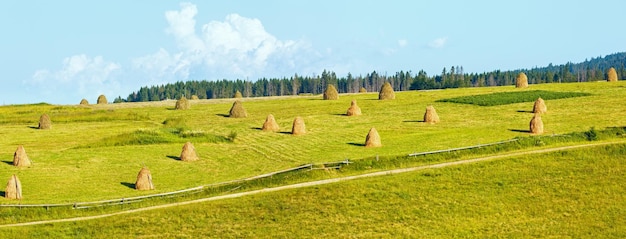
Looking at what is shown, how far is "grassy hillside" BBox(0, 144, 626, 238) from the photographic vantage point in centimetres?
→ 4172

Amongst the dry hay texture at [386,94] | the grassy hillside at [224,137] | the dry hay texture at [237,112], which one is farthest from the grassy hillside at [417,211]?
the dry hay texture at [386,94]

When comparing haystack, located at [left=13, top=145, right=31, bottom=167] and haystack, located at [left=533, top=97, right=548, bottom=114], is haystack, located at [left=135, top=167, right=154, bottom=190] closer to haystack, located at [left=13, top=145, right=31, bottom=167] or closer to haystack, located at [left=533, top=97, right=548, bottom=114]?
haystack, located at [left=13, top=145, right=31, bottom=167]

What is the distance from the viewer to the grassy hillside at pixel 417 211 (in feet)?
137

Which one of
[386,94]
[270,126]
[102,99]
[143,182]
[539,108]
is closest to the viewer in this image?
[143,182]

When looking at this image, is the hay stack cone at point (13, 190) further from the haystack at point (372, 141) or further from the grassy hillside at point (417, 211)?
the haystack at point (372, 141)

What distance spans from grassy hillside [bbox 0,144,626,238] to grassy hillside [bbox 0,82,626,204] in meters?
6.66

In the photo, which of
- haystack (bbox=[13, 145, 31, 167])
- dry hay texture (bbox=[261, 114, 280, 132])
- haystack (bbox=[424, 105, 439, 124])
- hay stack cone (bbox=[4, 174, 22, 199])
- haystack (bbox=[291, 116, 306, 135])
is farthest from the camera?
haystack (bbox=[424, 105, 439, 124])

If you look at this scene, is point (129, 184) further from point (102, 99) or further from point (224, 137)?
point (102, 99)

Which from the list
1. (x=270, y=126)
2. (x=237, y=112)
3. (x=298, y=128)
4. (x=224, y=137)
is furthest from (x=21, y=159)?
(x=237, y=112)

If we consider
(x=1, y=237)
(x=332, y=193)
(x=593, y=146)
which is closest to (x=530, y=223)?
(x=332, y=193)

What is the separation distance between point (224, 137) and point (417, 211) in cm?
2929

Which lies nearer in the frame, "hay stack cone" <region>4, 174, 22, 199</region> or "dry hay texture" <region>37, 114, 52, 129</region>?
"hay stack cone" <region>4, 174, 22, 199</region>

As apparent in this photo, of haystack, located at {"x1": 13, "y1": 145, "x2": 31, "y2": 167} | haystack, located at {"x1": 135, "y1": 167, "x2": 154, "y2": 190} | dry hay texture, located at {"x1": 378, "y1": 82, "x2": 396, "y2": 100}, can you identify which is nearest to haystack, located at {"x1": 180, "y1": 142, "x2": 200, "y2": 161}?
haystack, located at {"x1": 135, "y1": 167, "x2": 154, "y2": 190}

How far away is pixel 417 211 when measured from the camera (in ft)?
146
